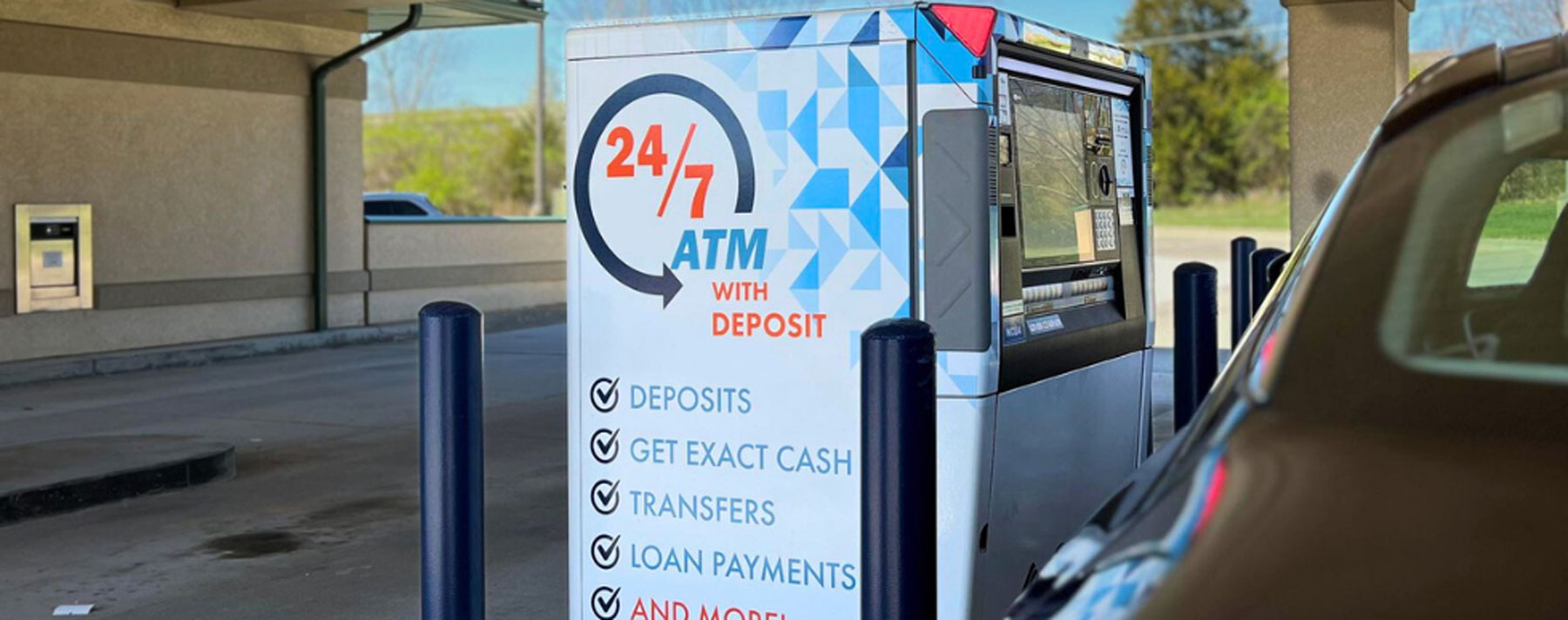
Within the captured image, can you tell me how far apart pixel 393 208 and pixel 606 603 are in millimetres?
19709

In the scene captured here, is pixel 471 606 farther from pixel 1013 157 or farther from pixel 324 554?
pixel 324 554

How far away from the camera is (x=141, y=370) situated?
14586 millimetres

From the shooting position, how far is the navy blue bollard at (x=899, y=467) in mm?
3441

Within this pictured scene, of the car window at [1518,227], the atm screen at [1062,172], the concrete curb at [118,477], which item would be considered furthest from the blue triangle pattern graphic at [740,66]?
the concrete curb at [118,477]

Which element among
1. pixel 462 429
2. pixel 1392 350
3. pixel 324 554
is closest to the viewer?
pixel 1392 350

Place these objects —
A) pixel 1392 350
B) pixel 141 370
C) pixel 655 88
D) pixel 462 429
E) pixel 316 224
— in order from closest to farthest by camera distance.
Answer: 1. pixel 1392 350
2. pixel 462 429
3. pixel 655 88
4. pixel 141 370
5. pixel 316 224

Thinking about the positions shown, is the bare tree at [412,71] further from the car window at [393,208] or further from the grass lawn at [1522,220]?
the grass lawn at [1522,220]

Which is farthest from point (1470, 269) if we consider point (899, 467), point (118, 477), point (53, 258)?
point (53, 258)

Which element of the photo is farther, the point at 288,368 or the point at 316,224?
the point at 316,224

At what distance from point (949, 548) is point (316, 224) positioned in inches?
550

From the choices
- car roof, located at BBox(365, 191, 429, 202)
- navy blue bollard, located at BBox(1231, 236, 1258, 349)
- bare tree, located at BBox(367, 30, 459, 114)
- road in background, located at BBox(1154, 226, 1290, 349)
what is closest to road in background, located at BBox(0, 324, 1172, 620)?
navy blue bollard, located at BBox(1231, 236, 1258, 349)

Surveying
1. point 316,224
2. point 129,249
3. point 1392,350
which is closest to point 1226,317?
point 316,224

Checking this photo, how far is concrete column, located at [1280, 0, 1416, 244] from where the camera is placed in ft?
39.7

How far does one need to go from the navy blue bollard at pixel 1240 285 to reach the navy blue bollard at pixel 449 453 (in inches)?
197
